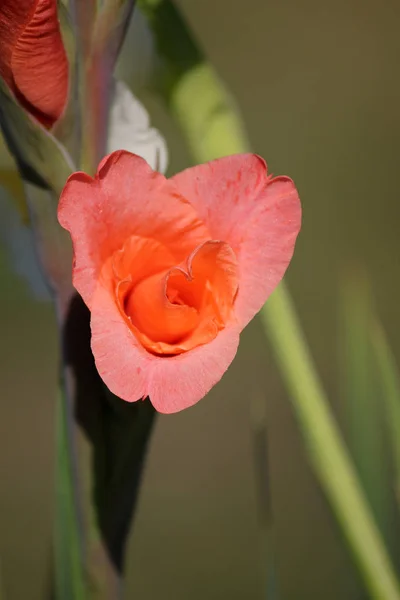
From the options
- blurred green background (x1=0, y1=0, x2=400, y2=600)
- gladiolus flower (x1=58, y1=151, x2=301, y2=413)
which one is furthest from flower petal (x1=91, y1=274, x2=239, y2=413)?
blurred green background (x1=0, y1=0, x2=400, y2=600)

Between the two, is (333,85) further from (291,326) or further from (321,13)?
(291,326)

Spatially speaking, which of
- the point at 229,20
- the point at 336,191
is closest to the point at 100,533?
the point at 336,191

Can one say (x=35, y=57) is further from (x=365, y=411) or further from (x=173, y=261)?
(x=365, y=411)

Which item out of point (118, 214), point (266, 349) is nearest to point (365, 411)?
point (118, 214)

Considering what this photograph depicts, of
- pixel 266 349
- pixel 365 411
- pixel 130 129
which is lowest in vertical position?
pixel 266 349

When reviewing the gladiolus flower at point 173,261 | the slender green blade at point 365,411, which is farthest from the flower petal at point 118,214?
the slender green blade at point 365,411

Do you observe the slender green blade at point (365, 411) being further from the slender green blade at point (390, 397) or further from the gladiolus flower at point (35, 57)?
the gladiolus flower at point (35, 57)

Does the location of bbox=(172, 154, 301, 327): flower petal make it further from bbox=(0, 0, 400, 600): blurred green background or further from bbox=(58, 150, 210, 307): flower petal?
bbox=(0, 0, 400, 600): blurred green background
